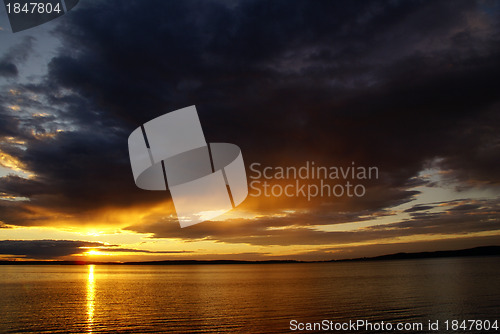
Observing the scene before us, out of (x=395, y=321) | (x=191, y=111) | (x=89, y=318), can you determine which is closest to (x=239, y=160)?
(x=191, y=111)

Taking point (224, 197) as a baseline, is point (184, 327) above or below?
below

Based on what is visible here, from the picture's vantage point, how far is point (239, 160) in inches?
1231

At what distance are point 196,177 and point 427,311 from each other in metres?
23.3

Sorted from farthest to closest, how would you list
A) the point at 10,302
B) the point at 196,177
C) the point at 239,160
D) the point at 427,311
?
the point at 10,302, the point at 427,311, the point at 239,160, the point at 196,177

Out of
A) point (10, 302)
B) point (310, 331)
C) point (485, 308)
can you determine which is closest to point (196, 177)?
point (310, 331)

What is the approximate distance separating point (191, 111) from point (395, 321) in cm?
2204

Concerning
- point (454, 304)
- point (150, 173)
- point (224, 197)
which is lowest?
point (454, 304)

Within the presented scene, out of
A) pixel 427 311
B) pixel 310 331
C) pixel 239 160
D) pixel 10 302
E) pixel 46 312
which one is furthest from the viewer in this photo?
pixel 10 302

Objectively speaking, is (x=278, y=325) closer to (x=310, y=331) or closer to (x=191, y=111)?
(x=310, y=331)

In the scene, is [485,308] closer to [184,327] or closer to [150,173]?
[184,327]

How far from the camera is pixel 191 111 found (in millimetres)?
27625

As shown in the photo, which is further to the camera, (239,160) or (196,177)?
(239,160)

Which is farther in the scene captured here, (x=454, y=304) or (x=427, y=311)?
(x=454, y=304)

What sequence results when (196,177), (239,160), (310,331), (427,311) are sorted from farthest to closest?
(427,311) → (239,160) → (196,177) → (310,331)
